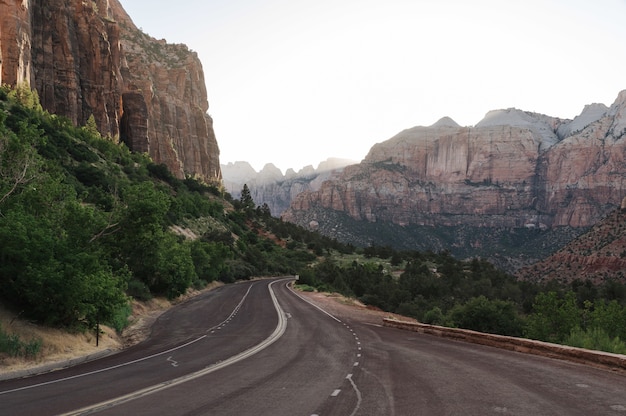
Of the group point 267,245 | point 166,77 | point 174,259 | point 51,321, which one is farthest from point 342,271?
point 166,77

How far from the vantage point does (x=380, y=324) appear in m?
26.2

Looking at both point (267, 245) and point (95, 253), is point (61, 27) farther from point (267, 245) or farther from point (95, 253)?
point (95, 253)

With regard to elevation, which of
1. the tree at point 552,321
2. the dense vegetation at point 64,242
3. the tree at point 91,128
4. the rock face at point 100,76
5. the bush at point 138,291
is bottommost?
the bush at point 138,291

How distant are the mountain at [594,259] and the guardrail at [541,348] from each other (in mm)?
73352

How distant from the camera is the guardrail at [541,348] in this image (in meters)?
10.9

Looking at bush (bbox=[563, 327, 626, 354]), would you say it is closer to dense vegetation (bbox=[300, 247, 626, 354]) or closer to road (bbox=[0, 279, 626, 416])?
dense vegetation (bbox=[300, 247, 626, 354])

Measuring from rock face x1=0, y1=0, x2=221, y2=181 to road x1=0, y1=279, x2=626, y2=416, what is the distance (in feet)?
254

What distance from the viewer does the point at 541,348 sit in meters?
13.8

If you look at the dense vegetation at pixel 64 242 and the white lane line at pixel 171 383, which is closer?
the white lane line at pixel 171 383

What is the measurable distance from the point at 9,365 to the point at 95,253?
Answer: 522cm

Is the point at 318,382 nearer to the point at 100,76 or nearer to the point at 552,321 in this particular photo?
the point at 552,321

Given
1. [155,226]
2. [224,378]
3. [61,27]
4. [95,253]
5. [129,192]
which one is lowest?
[224,378]

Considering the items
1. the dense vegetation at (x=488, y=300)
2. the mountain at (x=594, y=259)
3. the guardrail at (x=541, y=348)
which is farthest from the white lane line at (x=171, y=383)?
the mountain at (x=594, y=259)

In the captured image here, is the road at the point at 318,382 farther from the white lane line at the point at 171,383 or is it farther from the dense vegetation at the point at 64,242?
the dense vegetation at the point at 64,242
